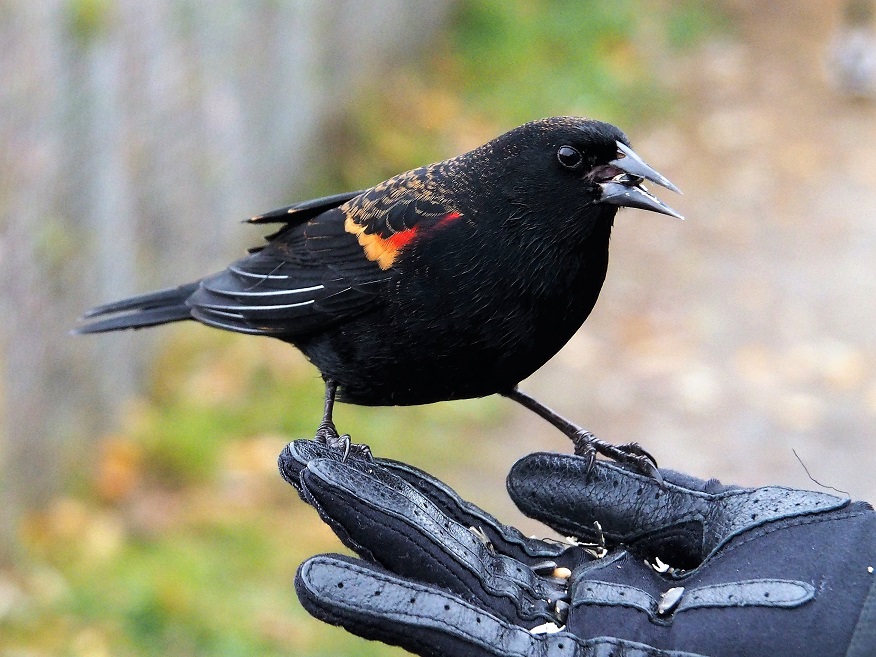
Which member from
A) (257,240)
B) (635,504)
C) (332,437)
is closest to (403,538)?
(635,504)

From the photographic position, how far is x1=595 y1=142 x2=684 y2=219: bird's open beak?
3045 millimetres

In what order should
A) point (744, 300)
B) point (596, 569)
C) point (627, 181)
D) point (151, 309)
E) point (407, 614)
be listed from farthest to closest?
1. point (744, 300)
2. point (151, 309)
3. point (627, 181)
4. point (596, 569)
5. point (407, 614)

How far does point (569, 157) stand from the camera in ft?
10.3

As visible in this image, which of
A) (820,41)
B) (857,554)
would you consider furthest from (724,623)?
(820,41)

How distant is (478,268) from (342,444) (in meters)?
0.68

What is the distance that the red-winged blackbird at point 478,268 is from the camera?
304 cm

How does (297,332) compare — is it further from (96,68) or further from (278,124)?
(278,124)

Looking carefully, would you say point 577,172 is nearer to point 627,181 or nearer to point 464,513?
point 627,181

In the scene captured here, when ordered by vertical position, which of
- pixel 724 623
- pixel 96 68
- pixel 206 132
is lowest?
pixel 724 623

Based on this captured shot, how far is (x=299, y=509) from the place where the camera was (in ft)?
19.4

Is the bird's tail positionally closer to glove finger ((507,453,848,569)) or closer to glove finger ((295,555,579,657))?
glove finger ((507,453,848,569))

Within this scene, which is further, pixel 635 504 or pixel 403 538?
pixel 635 504

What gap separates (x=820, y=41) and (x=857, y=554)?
10.4 m

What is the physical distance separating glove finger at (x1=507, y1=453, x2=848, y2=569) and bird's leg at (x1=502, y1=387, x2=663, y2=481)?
67 mm
